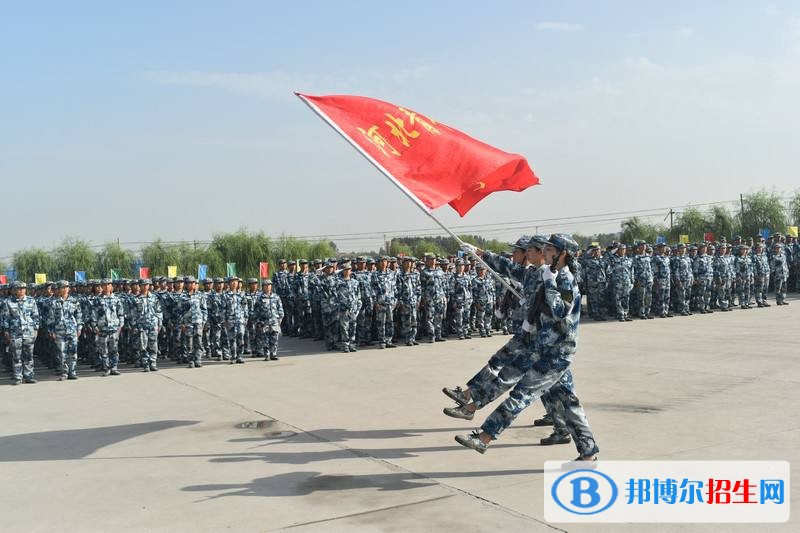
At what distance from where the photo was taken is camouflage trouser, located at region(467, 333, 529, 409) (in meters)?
6.74

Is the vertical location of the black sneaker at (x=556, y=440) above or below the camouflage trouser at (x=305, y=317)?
below

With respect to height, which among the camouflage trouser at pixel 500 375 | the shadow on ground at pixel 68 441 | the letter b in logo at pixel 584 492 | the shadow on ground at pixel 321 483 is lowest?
the shadow on ground at pixel 68 441

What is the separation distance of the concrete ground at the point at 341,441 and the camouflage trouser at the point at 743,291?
29.2 ft

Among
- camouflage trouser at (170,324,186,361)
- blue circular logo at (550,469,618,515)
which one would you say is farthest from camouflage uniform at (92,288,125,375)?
blue circular logo at (550,469,618,515)

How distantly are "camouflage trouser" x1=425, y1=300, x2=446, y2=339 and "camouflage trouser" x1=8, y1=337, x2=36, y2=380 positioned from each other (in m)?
7.88

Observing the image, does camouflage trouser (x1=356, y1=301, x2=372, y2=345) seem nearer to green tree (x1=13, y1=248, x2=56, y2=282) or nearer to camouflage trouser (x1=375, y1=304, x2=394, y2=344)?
camouflage trouser (x1=375, y1=304, x2=394, y2=344)

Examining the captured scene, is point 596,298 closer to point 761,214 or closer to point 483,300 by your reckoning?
point 483,300

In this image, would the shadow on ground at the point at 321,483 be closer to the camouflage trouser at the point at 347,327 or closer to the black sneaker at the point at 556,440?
the black sneaker at the point at 556,440

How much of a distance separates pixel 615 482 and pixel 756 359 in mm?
6770

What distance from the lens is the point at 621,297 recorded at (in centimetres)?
1895

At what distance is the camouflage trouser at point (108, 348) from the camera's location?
13.3m

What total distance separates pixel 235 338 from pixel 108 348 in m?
2.34

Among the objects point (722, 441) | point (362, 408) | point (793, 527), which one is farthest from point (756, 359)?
point (793, 527)

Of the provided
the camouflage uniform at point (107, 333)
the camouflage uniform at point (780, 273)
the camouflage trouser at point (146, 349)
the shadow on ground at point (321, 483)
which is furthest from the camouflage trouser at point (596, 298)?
the shadow on ground at point (321, 483)
